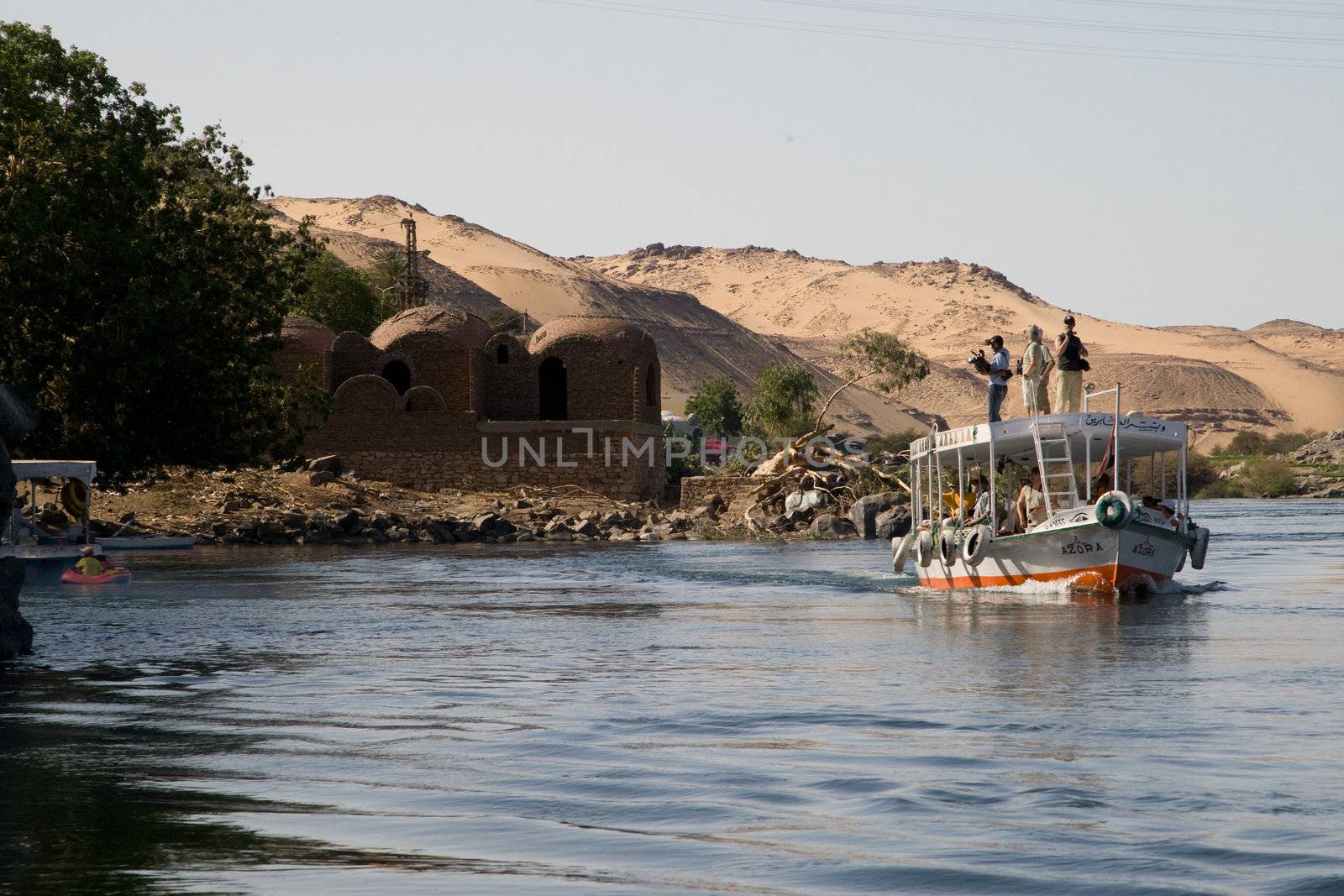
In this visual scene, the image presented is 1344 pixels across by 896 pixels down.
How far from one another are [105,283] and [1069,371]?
1815 centimetres

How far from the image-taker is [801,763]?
355 inches

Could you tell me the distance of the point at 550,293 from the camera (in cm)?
15275

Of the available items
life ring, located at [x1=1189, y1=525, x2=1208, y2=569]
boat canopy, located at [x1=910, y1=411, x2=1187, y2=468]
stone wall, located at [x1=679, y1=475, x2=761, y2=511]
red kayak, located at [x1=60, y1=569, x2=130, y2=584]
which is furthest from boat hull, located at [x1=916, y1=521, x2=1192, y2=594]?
stone wall, located at [x1=679, y1=475, x2=761, y2=511]

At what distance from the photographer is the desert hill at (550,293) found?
140m

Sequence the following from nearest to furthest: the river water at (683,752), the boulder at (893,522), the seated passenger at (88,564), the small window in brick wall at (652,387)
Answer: the river water at (683,752) < the seated passenger at (88,564) < the boulder at (893,522) < the small window in brick wall at (652,387)

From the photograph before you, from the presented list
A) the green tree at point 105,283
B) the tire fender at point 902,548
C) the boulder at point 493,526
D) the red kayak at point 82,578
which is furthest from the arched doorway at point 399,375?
the tire fender at point 902,548

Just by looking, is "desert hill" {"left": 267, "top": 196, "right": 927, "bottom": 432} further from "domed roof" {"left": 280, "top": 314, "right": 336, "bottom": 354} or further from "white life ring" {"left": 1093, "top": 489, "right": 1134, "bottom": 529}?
"white life ring" {"left": 1093, "top": 489, "right": 1134, "bottom": 529}

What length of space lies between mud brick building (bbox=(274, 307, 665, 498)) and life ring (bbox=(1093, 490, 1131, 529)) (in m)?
32.9

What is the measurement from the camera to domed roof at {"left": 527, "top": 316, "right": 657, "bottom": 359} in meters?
52.8

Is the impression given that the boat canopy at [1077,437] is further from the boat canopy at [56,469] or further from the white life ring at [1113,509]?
the boat canopy at [56,469]

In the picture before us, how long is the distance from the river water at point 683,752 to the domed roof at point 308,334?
1277 inches

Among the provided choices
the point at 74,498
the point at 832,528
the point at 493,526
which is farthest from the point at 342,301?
the point at 74,498

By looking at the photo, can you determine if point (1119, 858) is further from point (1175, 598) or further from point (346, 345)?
point (346, 345)

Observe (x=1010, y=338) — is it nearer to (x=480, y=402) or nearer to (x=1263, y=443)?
(x=1263, y=443)
